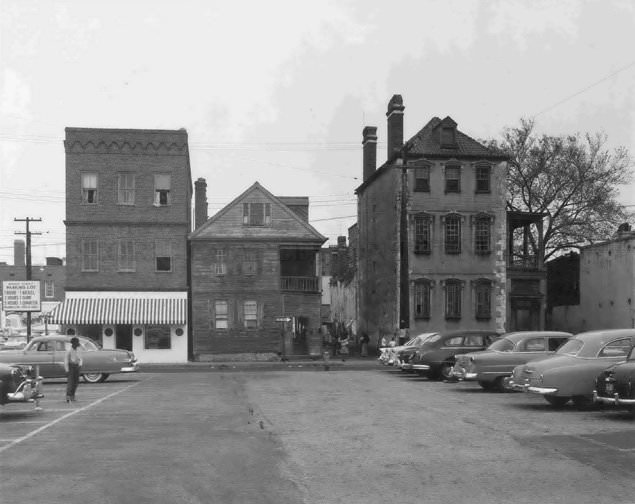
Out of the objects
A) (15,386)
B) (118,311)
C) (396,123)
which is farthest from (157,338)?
(15,386)

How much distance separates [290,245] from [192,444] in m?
34.9

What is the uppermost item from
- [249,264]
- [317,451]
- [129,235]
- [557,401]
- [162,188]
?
[162,188]

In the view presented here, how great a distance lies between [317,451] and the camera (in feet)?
39.6

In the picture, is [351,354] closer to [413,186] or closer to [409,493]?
[413,186]

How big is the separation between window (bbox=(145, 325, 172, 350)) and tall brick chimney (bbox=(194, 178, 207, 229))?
10.0 m

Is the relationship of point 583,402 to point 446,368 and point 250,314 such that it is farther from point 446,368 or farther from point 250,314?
point 250,314

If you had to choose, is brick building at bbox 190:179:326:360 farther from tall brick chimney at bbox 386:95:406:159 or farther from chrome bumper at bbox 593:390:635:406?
chrome bumper at bbox 593:390:635:406

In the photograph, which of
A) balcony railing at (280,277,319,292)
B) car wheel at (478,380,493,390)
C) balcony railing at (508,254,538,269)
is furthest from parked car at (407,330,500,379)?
balcony railing at (508,254,538,269)

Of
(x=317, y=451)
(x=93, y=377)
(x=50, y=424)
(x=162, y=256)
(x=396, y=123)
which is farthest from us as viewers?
(x=396, y=123)

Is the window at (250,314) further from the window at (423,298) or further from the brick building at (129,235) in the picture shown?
the window at (423,298)

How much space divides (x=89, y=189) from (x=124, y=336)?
8443mm

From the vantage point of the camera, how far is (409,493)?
30.0 ft

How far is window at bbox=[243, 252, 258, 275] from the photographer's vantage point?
47094 millimetres

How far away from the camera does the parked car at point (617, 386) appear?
593 inches
